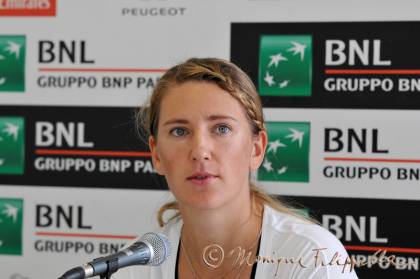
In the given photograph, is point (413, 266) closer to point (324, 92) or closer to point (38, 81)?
point (324, 92)

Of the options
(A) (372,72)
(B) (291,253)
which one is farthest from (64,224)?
(A) (372,72)

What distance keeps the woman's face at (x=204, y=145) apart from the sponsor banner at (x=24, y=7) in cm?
89

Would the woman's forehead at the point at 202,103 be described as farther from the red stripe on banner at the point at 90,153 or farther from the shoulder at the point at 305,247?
the red stripe on banner at the point at 90,153

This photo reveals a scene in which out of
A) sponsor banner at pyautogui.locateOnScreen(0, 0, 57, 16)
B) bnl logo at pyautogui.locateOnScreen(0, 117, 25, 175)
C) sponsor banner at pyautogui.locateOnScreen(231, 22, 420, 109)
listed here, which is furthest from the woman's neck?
sponsor banner at pyautogui.locateOnScreen(0, 0, 57, 16)

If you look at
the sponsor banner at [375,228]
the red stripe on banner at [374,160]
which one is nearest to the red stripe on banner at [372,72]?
the red stripe on banner at [374,160]

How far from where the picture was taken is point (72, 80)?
78.8 inches

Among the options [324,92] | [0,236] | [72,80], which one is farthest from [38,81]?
[324,92]

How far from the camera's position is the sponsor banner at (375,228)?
5.90 ft

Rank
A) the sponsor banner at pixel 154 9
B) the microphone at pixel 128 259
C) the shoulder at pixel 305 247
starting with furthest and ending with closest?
the sponsor banner at pixel 154 9 < the shoulder at pixel 305 247 < the microphone at pixel 128 259

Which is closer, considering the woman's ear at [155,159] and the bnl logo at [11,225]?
the woman's ear at [155,159]

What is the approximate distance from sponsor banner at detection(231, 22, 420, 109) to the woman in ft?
1.66

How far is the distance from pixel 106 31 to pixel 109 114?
27cm

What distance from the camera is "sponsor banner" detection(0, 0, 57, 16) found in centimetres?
202

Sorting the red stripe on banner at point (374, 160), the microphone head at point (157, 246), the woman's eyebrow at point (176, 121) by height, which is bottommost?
the microphone head at point (157, 246)
